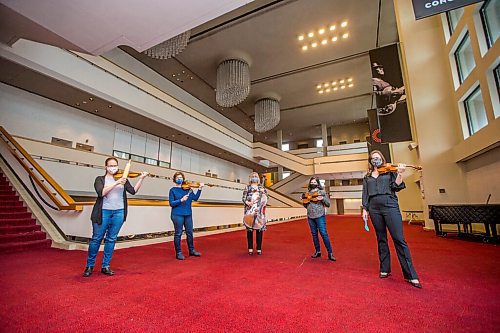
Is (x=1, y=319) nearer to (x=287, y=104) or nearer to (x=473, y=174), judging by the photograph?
(x=473, y=174)

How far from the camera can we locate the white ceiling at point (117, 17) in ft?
9.70

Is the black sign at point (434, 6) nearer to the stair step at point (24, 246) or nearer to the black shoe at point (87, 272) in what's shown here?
the black shoe at point (87, 272)

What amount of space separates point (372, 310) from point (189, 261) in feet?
8.67

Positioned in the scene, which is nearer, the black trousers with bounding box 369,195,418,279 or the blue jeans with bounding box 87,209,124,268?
the black trousers with bounding box 369,195,418,279

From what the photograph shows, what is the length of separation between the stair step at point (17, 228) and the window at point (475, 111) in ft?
38.0

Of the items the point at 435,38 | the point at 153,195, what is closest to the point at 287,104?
the point at 435,38

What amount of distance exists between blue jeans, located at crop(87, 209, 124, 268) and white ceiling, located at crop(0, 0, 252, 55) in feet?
8.45

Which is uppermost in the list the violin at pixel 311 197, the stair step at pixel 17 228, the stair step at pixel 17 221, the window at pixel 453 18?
the window at pixel 453 18

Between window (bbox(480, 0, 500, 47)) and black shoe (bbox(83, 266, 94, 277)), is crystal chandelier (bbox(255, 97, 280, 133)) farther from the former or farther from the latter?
black shoe (bbox(83, 266, 94, 277))

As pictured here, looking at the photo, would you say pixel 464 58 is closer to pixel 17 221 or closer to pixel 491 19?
pixel 491 19

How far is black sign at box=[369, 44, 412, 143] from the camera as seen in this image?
25.8 feet

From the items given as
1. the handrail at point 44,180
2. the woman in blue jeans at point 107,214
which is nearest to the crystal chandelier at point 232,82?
the handrail at point 44,180

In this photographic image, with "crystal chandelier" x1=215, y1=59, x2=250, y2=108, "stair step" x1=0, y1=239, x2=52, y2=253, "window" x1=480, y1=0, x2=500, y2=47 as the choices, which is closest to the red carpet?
"stair step" x1=0, y1=239, x2=52, y2=253

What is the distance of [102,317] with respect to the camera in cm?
178
